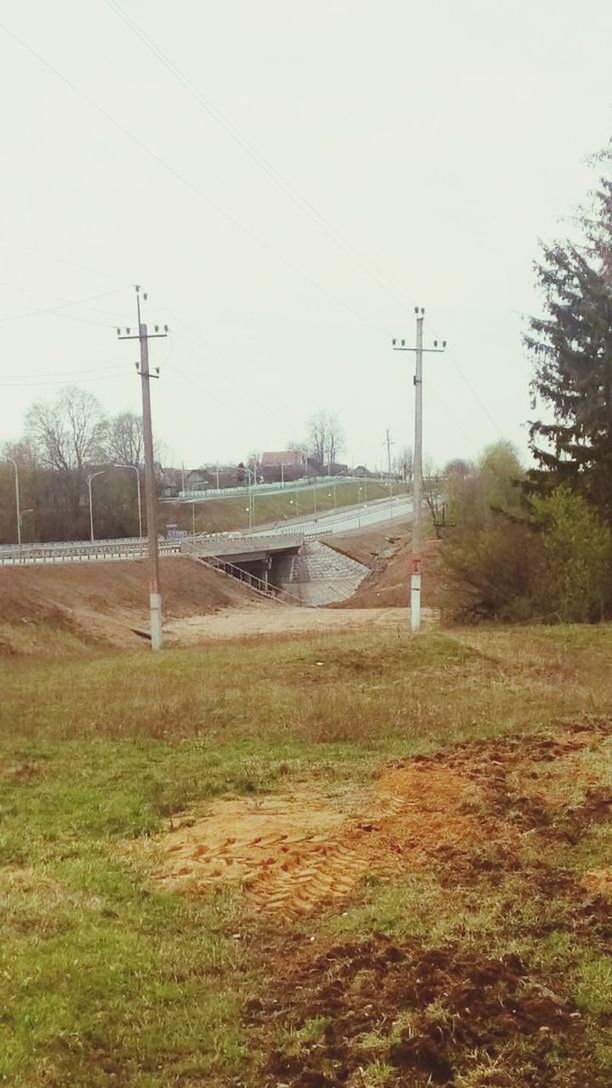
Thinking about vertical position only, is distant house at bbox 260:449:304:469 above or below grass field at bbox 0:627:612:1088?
above

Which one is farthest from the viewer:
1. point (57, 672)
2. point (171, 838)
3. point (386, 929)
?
point (57, 672)

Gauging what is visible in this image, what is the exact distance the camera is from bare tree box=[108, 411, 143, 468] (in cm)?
11212

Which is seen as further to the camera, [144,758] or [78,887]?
[144,758]

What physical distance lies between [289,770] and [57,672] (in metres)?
11.7

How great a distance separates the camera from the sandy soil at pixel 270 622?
4262 cm

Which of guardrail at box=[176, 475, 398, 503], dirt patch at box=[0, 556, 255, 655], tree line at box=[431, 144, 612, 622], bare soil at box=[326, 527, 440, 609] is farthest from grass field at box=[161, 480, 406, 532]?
tree line at box=[431, 144, 612, 622]

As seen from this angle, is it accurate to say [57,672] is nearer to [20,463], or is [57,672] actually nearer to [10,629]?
[10,629]

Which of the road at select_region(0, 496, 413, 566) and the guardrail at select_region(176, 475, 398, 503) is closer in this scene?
the road at select_region(0, 496, 413, 566)

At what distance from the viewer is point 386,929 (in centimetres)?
655

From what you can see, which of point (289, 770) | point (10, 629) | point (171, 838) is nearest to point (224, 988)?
point (171, 838)

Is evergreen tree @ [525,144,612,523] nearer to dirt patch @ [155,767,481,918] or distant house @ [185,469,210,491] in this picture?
dirt patch @ [155,767,481,918]

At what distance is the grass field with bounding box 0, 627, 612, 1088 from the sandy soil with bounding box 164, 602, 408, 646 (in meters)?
26.3

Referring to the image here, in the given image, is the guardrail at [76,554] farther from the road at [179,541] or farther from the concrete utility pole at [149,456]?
the concrete utility pole at [149,456]

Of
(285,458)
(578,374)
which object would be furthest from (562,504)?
(285,458)
